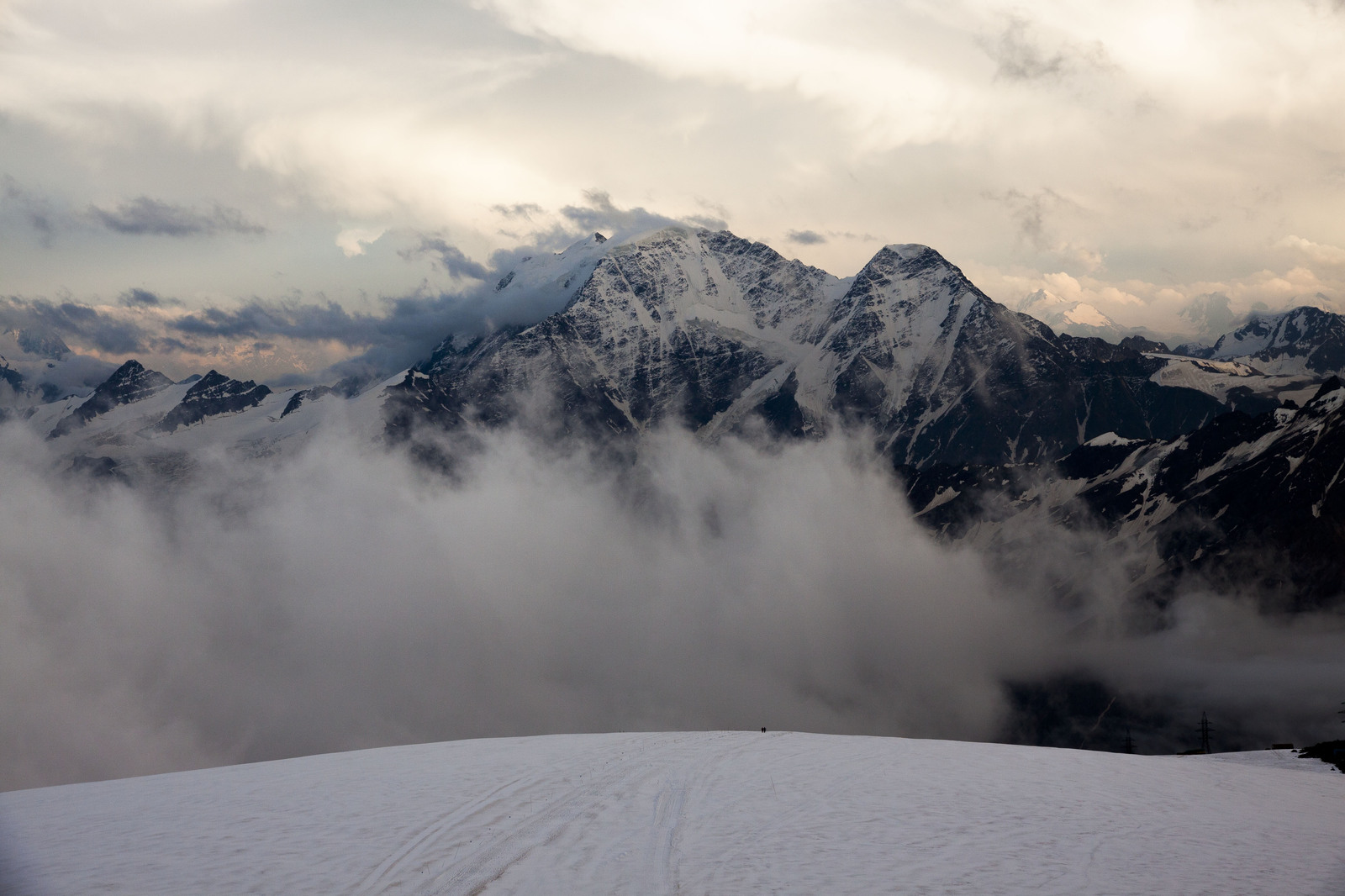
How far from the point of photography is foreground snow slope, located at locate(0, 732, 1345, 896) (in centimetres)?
1962

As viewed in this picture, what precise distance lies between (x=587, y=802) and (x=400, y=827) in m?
5.40

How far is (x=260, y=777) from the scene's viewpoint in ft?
98.5

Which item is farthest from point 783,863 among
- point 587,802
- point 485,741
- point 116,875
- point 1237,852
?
point 485,741

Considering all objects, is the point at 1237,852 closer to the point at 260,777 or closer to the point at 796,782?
the point at 796,782

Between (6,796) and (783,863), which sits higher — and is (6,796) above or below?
below

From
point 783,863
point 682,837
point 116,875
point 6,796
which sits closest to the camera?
point 116,875

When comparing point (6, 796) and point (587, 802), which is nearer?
point (587, 802)

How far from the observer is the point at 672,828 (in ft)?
76.6

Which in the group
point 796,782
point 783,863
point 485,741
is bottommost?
point 485,741

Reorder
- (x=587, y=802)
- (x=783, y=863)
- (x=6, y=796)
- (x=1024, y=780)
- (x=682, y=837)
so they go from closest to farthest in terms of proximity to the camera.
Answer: (x=783, y=863) → (x=682, y=837) → (x=587, y=802) → (x=6, y=796) → (x=1024, y=780)

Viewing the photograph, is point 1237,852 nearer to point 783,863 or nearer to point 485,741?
point 783,863

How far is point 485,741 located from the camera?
39.0 meters

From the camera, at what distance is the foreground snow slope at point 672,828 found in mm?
19625

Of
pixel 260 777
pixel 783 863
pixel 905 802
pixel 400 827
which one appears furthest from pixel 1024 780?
pixel 260 777
